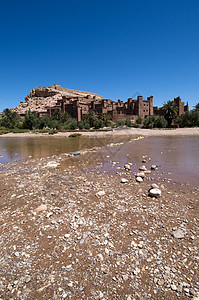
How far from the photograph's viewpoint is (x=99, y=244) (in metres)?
2.99

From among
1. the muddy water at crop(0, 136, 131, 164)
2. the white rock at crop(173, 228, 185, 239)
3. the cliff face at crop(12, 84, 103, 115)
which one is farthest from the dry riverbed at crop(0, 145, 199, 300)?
the cliff face at crop(12, 84, 103, 115)

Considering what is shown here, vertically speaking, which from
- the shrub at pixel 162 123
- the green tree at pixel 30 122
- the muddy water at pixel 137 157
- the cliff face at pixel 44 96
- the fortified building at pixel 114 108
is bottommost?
the muddy water at pixel 137 157

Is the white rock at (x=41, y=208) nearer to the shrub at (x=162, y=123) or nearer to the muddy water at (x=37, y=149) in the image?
the muddy water at (x=37, y=149)

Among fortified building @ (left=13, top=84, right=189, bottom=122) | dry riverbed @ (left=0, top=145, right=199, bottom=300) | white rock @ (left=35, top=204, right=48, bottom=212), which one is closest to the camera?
dry riverbed @ (left=0, top=145, right=199, bottom=300)

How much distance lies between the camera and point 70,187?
18.9 ft

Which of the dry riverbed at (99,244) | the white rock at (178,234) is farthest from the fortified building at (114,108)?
the white rock at (178,234)

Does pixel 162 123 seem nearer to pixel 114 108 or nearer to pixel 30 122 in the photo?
pixel 114 108

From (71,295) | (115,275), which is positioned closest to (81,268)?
(71,295)

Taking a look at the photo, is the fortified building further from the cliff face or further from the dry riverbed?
the dry riverbed

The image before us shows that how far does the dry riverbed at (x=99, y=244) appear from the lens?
87.0 inches

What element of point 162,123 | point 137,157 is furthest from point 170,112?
point 137,157

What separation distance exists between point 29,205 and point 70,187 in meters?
1.63

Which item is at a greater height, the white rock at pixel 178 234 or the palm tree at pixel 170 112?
the palm tree at pixel 170 112

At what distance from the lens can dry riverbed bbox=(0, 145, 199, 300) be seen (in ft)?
7.25
